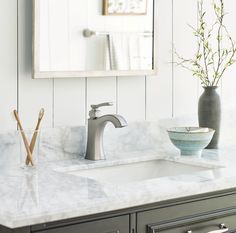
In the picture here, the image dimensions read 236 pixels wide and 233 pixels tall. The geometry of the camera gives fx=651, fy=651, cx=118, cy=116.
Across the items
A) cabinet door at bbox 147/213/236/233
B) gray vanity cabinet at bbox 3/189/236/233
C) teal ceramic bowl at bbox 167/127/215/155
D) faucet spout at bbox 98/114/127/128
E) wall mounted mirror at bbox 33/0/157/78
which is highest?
wall mounted mirror at bbox 33/0/157/78

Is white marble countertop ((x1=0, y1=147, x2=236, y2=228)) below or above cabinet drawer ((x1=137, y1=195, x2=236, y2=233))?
above

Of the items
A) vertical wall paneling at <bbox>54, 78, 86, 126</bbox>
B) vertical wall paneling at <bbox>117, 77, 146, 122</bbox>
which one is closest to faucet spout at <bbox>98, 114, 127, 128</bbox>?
vertical wall paneling at <bbox>54, 78, 86, 126</bbox>

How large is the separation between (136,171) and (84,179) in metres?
0.51

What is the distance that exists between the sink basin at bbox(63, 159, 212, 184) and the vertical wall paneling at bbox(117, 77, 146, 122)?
0.23m

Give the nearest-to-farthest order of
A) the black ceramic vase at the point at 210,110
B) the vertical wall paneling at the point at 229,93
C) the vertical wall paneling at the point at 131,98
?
the vertical wall paneling at the point at 131,98, the black ceramic vase at the point at 210,110, the vertical wall paneling at the point at 229,93

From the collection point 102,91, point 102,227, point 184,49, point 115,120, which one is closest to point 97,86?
point 102,91

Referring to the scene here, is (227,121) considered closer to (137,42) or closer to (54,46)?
(137,42)

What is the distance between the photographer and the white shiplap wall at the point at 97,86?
2408mm

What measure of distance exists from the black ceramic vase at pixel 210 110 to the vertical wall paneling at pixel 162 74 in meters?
0.16

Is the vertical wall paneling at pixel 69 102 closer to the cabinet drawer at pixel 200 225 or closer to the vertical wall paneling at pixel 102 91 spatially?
the vertical wall paneling at pixel 102 91

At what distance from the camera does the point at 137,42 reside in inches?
108

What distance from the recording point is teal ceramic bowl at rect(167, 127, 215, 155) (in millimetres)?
2658

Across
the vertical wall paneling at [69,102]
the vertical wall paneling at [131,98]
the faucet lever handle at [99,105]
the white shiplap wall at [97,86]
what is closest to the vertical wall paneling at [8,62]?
the white shiplap wall at [97,86]

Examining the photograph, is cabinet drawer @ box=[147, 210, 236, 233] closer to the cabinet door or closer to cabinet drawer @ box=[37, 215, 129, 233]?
the cabinet door
